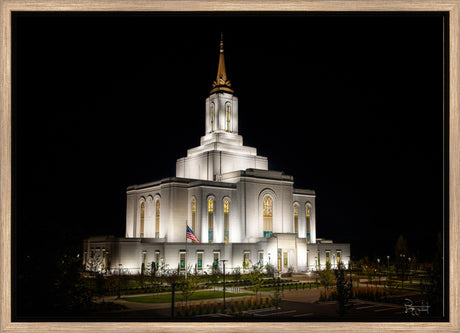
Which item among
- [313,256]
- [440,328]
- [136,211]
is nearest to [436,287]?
[440,328]

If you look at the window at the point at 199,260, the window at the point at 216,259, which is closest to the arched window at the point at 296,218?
the window at the point at 216,259

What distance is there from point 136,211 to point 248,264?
16.7 metres

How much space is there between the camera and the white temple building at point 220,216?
4909cm

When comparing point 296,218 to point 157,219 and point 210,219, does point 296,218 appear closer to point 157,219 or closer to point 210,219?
point 210,219

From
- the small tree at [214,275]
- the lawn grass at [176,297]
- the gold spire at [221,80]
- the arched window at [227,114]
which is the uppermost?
the gold spire at [221,80]

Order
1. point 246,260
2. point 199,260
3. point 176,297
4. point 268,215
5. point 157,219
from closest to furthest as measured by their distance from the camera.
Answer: point 176,297 < point 199,260 < point 246,260 < point 157,219 < point 268,215

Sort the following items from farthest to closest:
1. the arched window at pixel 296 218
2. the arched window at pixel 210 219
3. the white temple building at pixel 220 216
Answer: the arched window at pixel 296 218 < the arched window at pixel 210 219 < the white temple building at pixel 220 216

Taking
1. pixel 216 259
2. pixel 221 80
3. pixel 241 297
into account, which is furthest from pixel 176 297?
pixel 221 80

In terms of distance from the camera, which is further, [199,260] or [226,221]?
[226,221]

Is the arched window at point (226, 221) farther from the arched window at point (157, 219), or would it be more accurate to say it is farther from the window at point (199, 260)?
the arched window at point (157, 219)

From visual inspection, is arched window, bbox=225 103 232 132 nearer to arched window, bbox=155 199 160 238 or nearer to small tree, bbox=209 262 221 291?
arched window, bbox=155 199 160 238

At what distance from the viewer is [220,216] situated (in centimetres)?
5431

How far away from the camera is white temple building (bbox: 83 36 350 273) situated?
4909cm

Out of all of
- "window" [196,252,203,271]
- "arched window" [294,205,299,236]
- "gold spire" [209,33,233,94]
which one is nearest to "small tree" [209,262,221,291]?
"window" [196,252,203,271]
